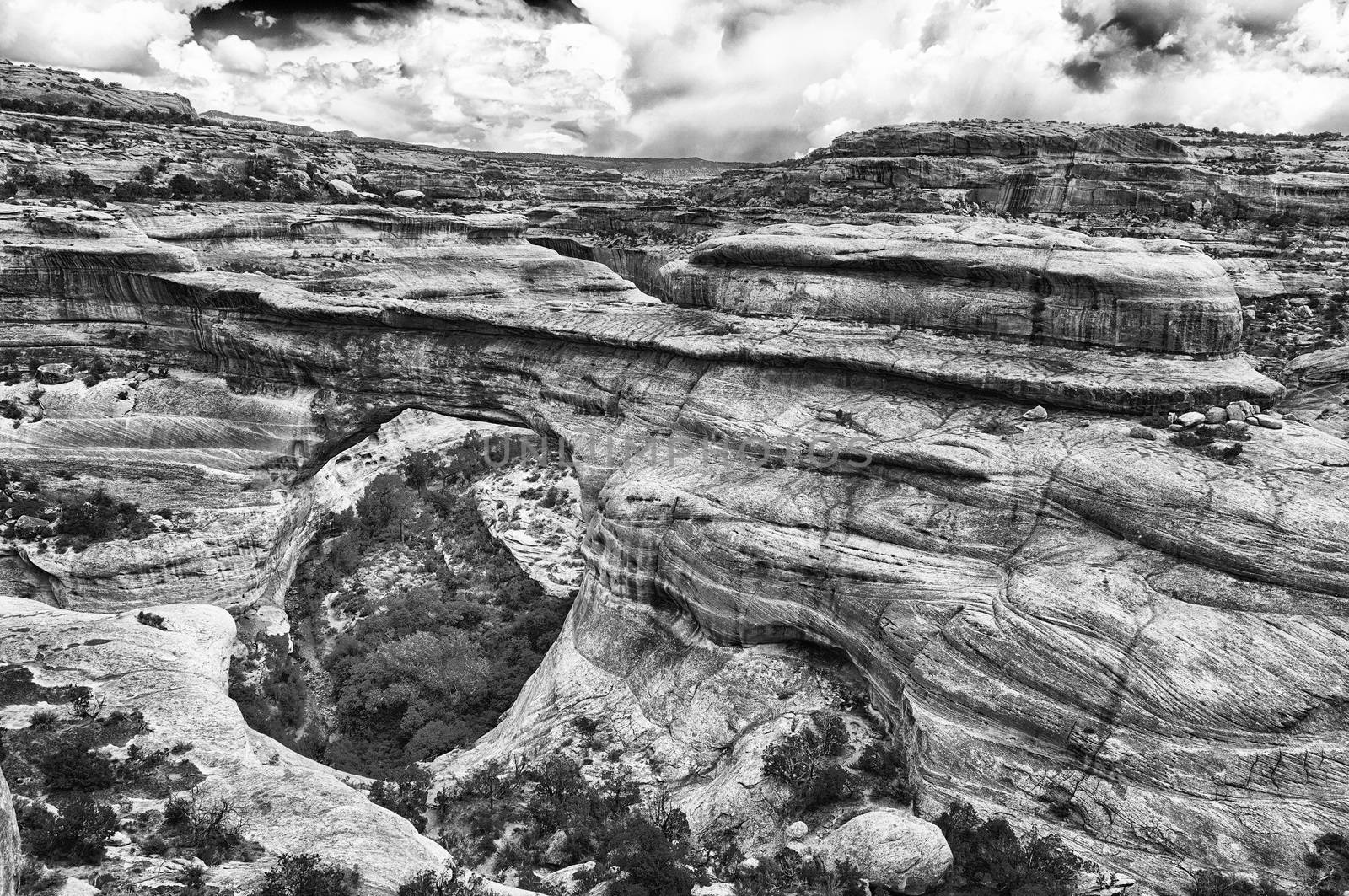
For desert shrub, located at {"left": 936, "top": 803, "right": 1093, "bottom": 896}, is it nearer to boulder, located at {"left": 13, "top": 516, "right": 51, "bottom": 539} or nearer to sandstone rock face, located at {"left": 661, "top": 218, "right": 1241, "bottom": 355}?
sandstone rock face, located at {"left": 661, "top": 218, "right": 1241, "bottom": 355}

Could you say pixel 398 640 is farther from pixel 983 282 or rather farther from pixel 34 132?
pixel 34 132

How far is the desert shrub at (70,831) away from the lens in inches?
630

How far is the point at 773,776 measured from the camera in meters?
21.8

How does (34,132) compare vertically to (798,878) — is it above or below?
above

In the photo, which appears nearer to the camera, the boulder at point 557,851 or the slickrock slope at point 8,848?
the slickrock slope at point 8,848

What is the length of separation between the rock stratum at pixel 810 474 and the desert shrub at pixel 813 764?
33.9 inches

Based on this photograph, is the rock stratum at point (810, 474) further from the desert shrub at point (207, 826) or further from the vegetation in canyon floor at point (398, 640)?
the desert shrub at point (207, 826)

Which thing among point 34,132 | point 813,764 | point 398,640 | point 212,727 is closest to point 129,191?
point 34,132

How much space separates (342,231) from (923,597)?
117 ft

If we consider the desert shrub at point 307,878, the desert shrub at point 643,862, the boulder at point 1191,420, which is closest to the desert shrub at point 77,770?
the desert shrub at point 307,878

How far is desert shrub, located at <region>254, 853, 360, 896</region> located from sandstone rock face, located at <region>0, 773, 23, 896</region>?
4616 mm

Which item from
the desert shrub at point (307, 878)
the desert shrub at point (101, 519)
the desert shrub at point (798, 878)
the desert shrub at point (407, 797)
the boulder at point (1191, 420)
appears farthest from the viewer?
the desert shrub at point (101, 519)

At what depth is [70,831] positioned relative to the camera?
16344 millimetres

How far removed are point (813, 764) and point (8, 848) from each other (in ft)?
57.7
